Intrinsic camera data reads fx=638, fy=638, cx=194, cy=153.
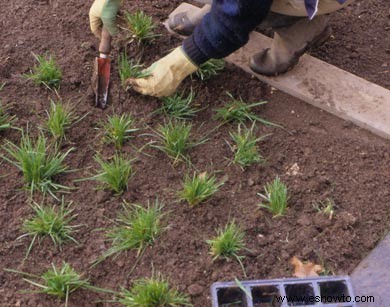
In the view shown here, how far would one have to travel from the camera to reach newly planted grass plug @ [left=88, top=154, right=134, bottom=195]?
2520 mm

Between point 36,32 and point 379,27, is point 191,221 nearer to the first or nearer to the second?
point 36,32

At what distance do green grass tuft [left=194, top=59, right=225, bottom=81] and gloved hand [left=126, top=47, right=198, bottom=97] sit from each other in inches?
7.4

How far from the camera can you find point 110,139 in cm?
274

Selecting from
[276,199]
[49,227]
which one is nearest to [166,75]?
[276,199]

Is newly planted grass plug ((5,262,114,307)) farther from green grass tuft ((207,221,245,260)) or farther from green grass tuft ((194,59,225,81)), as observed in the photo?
green grass tuft ((194,59,225,81))

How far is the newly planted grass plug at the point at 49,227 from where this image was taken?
7.84ft

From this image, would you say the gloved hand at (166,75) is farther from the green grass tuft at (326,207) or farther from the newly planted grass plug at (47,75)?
the green grass tuft at (326,207)

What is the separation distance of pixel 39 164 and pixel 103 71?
0.59m

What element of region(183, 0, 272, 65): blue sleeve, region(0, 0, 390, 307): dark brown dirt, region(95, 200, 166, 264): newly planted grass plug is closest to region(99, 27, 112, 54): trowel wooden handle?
region(0, 0, 390, 307): dark brown dirt

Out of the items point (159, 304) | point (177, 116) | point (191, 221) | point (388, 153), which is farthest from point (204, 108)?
point (159, 304)

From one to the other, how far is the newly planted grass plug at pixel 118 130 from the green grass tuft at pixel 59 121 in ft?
0.50

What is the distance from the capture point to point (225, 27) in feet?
8.19

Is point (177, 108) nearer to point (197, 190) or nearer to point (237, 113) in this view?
point (237, 113)

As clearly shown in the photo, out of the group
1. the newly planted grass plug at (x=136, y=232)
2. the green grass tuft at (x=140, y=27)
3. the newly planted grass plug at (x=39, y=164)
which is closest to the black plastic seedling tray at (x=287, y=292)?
the newly planted grass plug at (x=136, y=232)
